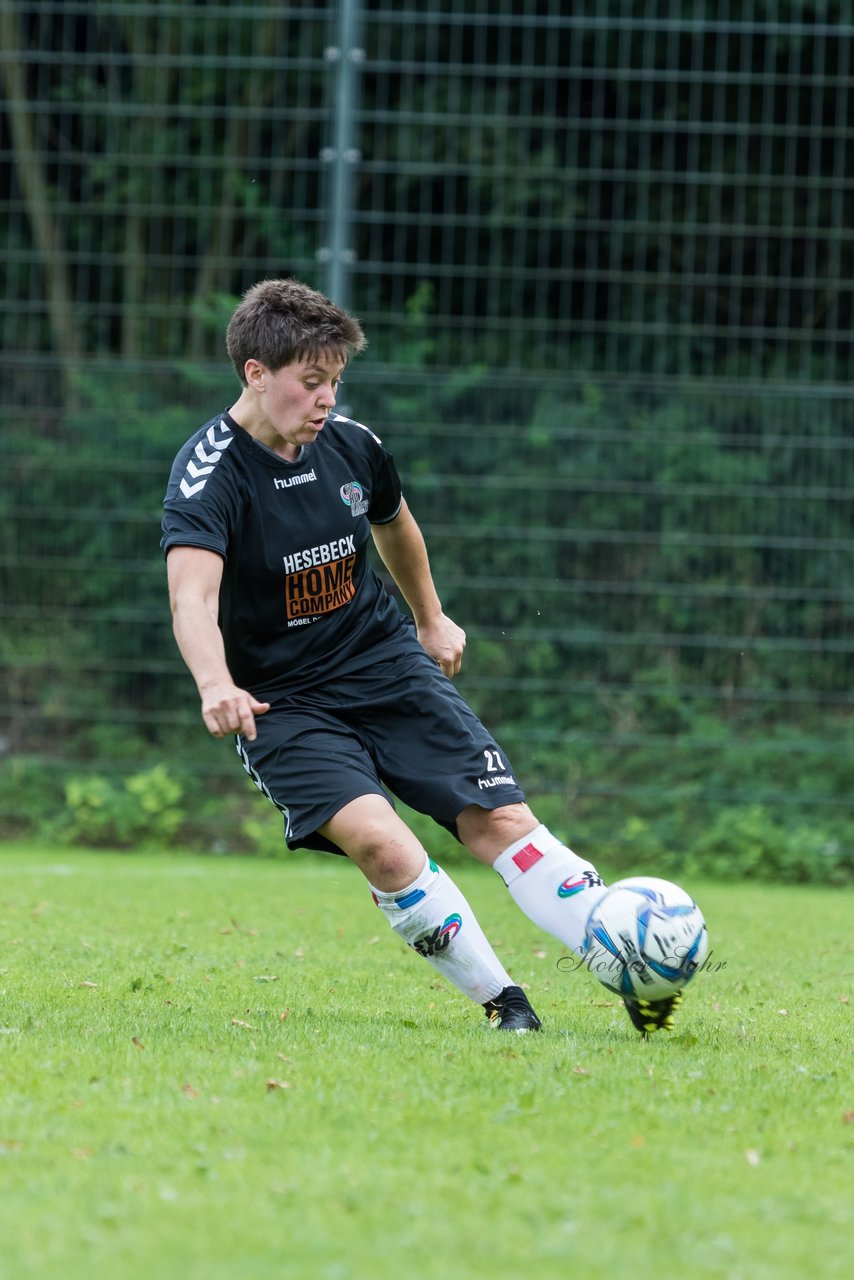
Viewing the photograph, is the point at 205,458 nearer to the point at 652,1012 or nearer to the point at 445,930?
the point at 445,930

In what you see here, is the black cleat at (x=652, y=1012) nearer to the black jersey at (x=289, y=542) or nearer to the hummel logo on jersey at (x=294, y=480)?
the black jersey at (x=289, y=542)

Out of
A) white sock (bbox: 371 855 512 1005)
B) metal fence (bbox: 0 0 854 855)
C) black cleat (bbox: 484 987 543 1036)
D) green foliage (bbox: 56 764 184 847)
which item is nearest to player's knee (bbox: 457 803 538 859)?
white sock (bbox: 371 855 512 1005)

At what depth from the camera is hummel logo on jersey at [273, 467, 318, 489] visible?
4598 millimetres

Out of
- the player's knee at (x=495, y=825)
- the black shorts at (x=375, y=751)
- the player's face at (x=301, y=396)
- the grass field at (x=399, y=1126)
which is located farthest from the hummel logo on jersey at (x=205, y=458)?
the grass field at (x=399, y=1126)

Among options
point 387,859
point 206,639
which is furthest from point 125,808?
point 206,639

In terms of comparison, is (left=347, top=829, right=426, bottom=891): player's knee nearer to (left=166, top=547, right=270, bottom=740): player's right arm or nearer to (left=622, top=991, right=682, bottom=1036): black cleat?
(left=166, top=547, right=270, bottom=740): player's right arm

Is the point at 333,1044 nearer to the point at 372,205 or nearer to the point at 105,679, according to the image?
the point at 105,679

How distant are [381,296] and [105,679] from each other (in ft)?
10.5

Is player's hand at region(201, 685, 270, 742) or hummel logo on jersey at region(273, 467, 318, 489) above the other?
hummel logo on jersey at region(273, 467, 318, 489)

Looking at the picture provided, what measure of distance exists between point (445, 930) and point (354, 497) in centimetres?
127

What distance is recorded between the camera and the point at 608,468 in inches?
420

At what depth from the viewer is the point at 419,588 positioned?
5180 mm

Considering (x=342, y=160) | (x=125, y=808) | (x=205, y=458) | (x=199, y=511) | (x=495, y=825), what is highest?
(x=342, y=160)

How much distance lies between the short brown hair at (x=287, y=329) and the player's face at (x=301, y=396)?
24 mm
